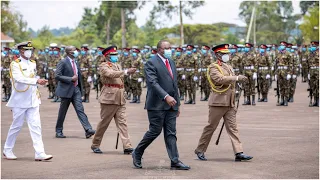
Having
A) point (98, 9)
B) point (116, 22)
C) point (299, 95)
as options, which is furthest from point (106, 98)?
point (116, 22)

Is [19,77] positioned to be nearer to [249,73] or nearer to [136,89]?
[249,73]

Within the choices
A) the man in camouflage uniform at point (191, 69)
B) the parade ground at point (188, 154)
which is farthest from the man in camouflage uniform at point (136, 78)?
the parade ground at point (188, 154)

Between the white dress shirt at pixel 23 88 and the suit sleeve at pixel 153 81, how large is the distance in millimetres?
1984

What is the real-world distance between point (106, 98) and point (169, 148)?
2.23 meters

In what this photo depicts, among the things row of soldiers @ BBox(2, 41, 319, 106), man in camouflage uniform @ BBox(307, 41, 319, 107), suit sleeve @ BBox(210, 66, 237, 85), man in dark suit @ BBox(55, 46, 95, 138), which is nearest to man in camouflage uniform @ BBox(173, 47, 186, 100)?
row of soldiers @ BBox(2, 41, 319, 106)

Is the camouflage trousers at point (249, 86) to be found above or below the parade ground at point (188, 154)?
above

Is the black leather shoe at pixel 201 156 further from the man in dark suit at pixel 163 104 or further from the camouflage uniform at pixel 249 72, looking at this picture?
the camouflage uniform at pixel 249 72

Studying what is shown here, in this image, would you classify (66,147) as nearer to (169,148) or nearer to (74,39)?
(169,148)

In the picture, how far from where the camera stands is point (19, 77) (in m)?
12.0

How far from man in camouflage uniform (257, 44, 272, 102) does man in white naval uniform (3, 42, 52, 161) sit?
13.8 metres

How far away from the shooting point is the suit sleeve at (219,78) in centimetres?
1180

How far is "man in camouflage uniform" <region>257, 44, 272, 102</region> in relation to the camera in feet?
82.2

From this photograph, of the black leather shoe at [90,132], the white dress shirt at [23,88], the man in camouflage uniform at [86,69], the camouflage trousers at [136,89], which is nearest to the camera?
the white dress shirt at [23,88]

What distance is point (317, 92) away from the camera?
899 inches
